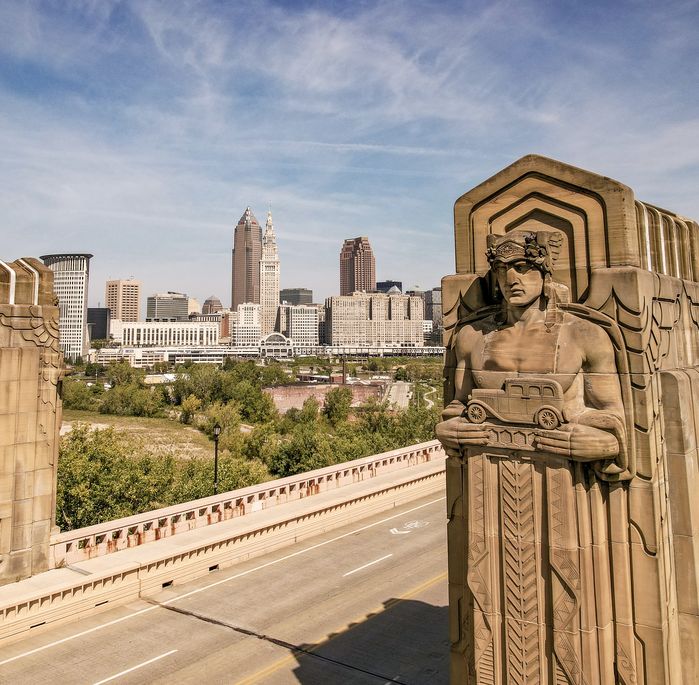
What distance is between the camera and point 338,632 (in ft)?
48.2

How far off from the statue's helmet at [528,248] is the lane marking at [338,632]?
10125 millimetres

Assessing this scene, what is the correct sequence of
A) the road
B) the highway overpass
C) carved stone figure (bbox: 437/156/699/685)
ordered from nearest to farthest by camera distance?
carved stone figure (bbox: 437/156/699/685)
the road
the highway overpass

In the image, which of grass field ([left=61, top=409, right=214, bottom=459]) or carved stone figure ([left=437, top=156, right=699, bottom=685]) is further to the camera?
grass field ([left=61, top=409, right=214, bottom=459])

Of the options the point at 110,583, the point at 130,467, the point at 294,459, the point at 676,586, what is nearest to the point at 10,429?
the point at 110,583

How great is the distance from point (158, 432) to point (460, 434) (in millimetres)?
55346

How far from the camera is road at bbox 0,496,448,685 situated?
12727 millimetres

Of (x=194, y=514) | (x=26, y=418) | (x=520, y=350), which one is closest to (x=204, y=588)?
(x=194, y=514)

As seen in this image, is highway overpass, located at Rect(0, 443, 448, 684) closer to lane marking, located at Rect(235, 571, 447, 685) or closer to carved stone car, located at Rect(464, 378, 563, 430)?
lane marking, located at Rect(235, 571, 447, 685)

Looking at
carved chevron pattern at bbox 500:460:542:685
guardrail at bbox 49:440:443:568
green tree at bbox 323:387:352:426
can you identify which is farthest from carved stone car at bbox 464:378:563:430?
green tree at bbox 323:387:352:426

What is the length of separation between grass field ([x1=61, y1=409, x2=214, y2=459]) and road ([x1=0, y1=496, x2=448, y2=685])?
31.4 meters

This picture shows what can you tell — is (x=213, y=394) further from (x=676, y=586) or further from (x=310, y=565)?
(x=676, y=586)

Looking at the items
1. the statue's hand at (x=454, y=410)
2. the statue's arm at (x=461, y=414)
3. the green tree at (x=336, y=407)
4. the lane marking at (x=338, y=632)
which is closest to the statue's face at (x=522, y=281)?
the statue's arm at (x=461, y=414)

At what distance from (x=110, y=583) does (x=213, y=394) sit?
2661 inches

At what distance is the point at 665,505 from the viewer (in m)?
7.78
